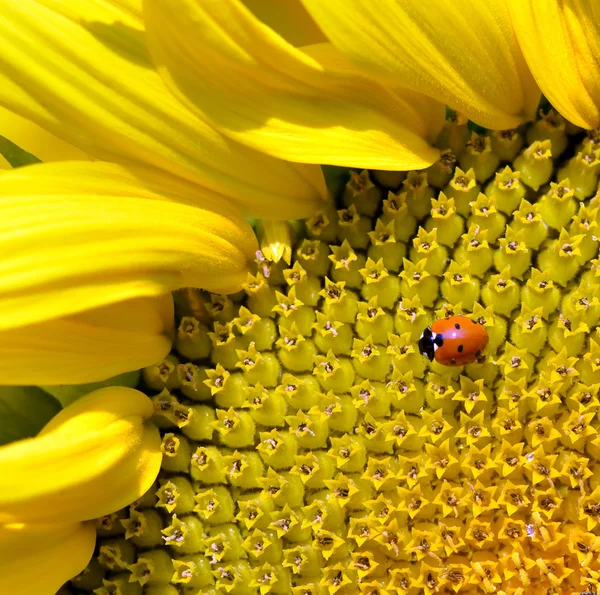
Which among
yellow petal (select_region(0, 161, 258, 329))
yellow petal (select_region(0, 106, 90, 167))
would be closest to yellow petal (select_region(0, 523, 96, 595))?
yellow petal (select_region(0, 161, 258, 329))

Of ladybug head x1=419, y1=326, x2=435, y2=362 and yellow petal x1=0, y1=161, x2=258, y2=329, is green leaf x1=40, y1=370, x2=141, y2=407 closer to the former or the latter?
yellow petal x1=0, y1=161, x2=258, y2=329

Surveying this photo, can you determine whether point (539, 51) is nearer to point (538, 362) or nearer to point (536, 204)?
point (536, 204)

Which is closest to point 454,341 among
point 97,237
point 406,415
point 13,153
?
point 406,415

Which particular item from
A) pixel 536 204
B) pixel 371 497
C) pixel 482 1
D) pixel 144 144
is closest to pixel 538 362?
pixel 536 204

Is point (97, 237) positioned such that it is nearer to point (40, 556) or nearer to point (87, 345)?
point (87, 345)

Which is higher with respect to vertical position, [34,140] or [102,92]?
[102,92]
